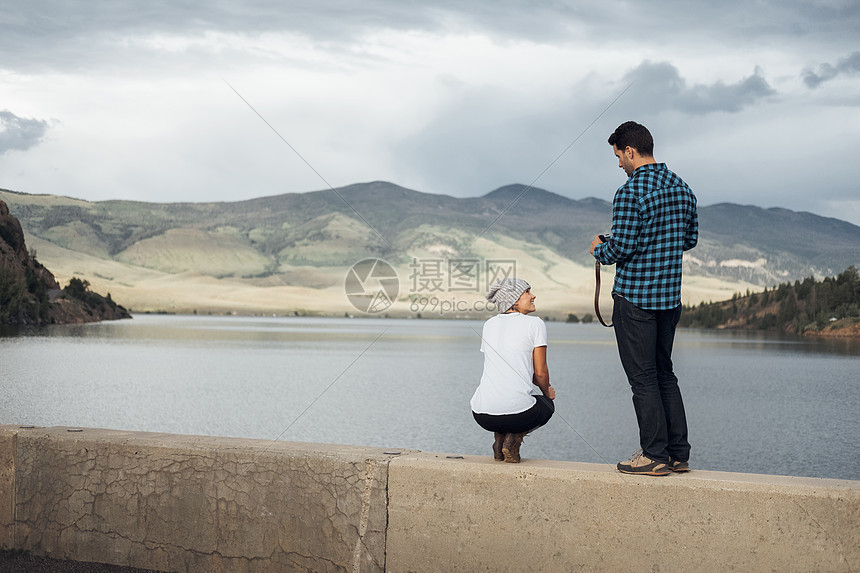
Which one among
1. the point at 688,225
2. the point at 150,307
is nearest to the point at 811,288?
the point at 688,225

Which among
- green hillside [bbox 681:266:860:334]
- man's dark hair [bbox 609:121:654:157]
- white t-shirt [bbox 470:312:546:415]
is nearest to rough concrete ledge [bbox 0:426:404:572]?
white t-shirt [bbox 470:312:546:415]

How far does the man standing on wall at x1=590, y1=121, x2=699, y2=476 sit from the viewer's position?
17.4 ft

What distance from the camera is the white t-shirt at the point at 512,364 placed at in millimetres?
5391

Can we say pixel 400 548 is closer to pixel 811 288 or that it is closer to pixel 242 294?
pixel 811 288

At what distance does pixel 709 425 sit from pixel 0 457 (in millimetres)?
17706

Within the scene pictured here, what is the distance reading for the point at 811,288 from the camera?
303 feet

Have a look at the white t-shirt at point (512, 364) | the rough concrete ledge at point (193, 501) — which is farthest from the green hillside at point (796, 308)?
the rough concrete ledge at point (193, 501)

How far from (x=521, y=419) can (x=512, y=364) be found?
0.35 m

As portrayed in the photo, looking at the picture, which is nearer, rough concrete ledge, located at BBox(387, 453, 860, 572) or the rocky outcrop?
rough concrete ledge, located at BBox(387, 453, 860, 572)

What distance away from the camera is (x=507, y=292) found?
5609 millimetres

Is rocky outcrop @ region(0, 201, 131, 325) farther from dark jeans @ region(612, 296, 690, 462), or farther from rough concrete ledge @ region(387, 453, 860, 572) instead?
dark jeans @ region(612, 296, 690, 462)

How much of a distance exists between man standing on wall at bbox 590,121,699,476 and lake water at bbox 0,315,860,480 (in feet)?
33.2

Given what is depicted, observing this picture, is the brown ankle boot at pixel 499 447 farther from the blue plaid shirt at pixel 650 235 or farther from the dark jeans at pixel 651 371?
the blue plaid shirt at pixel 650 235

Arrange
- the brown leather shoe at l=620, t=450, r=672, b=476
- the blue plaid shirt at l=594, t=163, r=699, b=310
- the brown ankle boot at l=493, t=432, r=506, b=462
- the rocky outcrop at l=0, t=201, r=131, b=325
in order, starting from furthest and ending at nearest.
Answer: the rocky outcrop at l=0, t=201, r=131, b=325 → the brown ankle boot at l=493, t=432, r=506, b=462 → the blue plaid shirt at l=594, t=163, r=699, b=310 → the brown leather shoe at l=620, t=450, r=672, b=476
